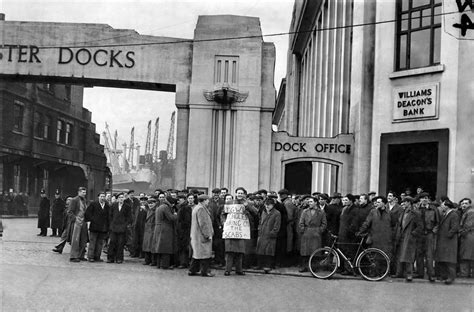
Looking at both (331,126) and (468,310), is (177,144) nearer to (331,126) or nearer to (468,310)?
(331,126)

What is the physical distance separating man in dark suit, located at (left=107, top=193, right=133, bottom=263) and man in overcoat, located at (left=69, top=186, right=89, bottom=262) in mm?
682

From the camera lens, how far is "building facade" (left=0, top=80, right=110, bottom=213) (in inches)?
1651

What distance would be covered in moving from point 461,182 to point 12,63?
15.8 meters

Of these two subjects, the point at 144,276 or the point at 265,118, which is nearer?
the point at 144,276

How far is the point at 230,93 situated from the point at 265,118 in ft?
5.08

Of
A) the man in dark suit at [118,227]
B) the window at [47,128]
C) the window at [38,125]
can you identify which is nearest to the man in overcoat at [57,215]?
the man in dark suit at [118,227]

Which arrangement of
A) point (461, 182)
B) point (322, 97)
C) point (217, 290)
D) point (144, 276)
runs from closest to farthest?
point (217, 290), point (144, 276), point (461, 182), point (322, 97)

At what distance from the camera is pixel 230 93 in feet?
74.6

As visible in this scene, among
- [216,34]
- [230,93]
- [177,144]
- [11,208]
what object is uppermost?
[216,34]

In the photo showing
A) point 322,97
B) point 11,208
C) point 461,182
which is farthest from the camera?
point 11,208

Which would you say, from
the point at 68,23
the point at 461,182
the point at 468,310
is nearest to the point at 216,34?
the point at 68,23

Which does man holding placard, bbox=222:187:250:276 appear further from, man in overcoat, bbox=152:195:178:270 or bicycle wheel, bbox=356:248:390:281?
bicycle wheel, bbox=356:248:390:281

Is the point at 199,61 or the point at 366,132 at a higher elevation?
the point at 199,61

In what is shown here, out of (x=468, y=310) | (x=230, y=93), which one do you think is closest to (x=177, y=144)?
(x=230, y=93)
